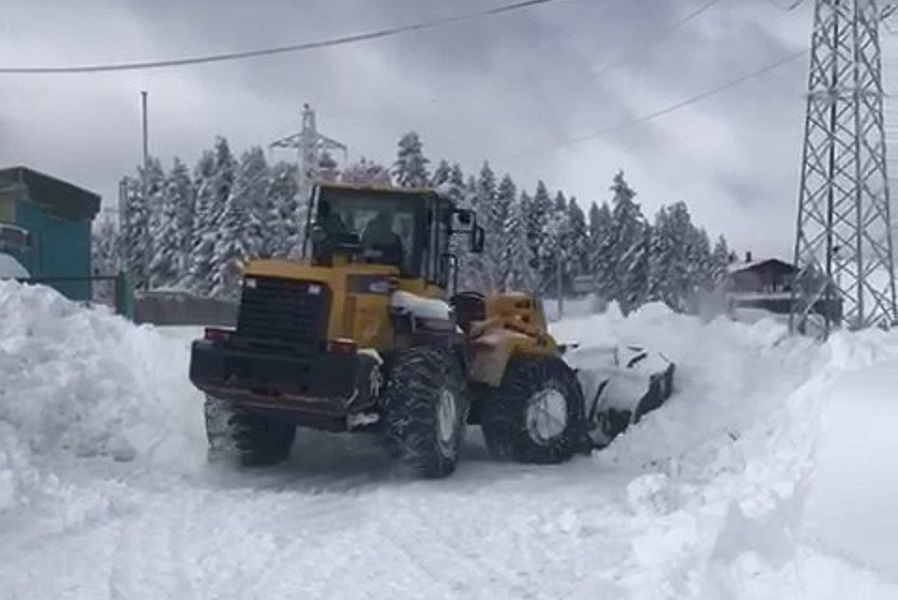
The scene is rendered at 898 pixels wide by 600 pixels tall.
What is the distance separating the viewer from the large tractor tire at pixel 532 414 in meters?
13.9

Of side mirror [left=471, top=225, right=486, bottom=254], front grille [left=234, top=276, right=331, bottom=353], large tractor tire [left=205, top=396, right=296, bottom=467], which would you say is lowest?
large tractor tire [left=205, top=396, right=296, bottom=467]

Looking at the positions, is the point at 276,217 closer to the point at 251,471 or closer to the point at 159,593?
the point at 251,471

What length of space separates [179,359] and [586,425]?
4.91 m

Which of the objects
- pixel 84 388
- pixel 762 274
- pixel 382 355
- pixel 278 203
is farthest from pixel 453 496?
pixel 278 203

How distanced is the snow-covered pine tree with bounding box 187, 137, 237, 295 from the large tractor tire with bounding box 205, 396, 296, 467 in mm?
58081

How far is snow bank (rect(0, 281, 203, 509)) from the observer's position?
505 inches

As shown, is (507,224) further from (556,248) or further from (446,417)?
(446,417)

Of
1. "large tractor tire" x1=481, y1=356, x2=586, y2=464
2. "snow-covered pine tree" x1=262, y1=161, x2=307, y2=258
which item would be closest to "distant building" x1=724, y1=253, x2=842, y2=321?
"snow-covered pine tree" x1=262, y1=161, x2=307, y2=258

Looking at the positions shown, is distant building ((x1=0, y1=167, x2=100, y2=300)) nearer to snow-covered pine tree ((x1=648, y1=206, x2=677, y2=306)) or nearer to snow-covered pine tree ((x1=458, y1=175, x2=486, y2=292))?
snow-covered pine tree ((x1=458, y1=175, x2=486, y2=292))

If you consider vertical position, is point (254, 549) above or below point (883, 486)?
below

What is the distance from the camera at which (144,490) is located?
11.5 metres

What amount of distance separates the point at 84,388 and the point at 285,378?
302 cm

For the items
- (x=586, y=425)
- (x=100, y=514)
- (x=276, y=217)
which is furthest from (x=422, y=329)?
(x=276, y=217)

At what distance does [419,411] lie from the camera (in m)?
12.1
